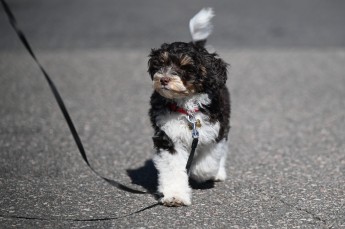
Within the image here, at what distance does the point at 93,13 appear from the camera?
14.0m

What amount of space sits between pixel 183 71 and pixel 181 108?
30cm

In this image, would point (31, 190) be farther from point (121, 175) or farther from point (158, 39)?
point (158, 39)

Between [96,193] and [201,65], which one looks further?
[96,193]

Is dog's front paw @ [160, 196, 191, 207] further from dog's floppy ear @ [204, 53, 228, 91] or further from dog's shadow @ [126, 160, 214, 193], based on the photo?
dog's floppy ear @ [204, 53, 228, 91]

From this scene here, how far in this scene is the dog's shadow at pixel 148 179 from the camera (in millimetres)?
4988

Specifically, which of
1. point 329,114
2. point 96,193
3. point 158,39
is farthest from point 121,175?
point 158,39

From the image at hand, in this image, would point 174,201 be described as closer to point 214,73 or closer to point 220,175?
point 220,175

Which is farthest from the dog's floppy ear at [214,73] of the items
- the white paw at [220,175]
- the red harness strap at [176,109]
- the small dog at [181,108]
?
the white paw at [220,175]

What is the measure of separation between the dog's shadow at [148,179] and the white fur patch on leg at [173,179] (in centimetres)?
48

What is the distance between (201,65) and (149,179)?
135 cm

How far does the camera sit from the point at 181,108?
4.45 metres

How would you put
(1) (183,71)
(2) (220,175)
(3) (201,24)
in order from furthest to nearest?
(2) (220,175), (3) (201,24), (1) (183,71)

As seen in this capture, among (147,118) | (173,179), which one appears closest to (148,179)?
(173,179)

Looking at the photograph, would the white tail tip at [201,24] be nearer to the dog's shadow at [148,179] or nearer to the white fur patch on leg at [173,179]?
the white fur patch on leg at [173,179]
